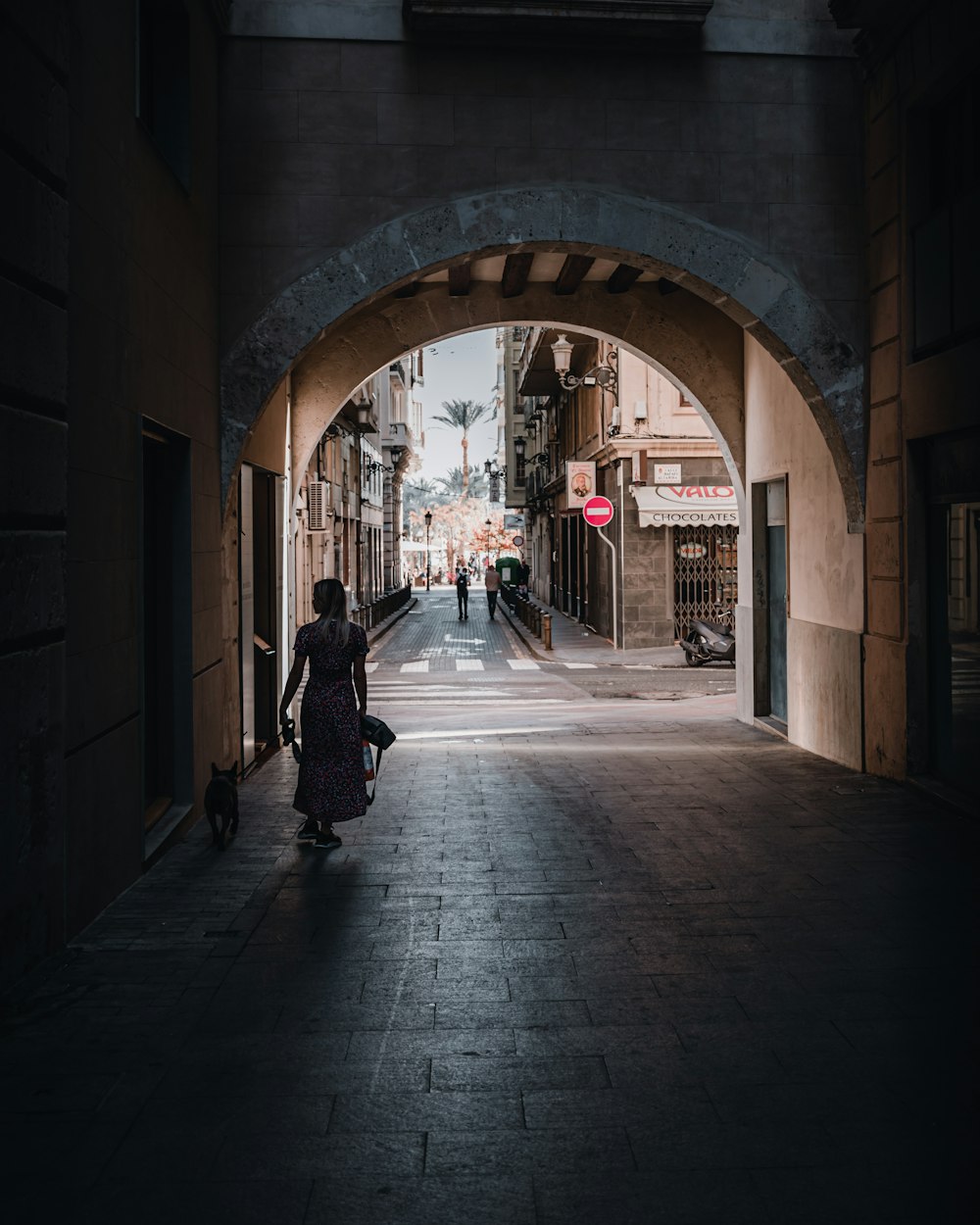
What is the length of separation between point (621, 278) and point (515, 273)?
1079mm

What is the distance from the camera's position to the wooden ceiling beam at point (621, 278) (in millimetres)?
11766

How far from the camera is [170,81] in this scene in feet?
25.6

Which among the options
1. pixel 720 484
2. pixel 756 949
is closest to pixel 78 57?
pixel 756 949

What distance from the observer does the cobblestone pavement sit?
3.21m

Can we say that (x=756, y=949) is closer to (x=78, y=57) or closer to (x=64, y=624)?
(x=64, y=624)

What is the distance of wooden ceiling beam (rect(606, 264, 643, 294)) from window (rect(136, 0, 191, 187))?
4.96 m

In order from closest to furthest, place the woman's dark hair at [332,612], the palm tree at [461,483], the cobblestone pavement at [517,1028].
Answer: the cobblestone pavement at [517,1028]
the woman's dark hair at [332,612]
the palm tree at [461,483]

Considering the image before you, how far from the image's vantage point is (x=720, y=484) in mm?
24000

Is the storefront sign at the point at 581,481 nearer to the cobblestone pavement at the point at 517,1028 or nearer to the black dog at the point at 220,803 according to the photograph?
the cobblestone pavement at the point at 517,1028

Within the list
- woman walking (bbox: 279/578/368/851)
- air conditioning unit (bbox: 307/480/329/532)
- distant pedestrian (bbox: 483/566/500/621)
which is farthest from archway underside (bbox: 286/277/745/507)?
distant pedestrian (bbox: 483/566/500/621)

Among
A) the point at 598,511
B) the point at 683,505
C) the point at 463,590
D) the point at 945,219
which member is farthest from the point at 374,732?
the point at 463,590

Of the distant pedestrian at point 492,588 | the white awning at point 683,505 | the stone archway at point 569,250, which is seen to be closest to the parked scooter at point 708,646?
the white awning at point 683,505

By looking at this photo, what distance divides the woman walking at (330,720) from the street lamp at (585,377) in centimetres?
1519

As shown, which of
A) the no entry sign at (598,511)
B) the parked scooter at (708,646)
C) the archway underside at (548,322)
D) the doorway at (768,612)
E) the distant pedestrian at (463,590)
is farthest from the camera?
the distant pedestrian at (463,590)
